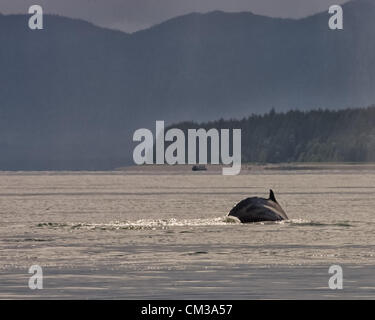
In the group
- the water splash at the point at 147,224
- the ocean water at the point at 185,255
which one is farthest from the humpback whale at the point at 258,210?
the water splash at the point at 147,224

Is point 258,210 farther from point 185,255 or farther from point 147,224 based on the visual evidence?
point 185,255

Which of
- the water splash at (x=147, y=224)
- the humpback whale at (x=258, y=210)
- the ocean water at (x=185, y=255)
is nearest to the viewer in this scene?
the ocean water at (x=185, y=255)

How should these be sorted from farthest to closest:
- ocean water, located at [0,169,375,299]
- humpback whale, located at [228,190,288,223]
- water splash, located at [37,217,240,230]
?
humpback whale, located at [228,190,288,223] < water splash, located at [37,217,240,230] < ocean water, located at [0,169,375,299]

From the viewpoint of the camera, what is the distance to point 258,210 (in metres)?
62.3

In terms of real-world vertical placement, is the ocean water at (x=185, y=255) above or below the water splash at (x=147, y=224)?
below

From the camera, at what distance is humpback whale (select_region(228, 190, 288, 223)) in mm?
62062

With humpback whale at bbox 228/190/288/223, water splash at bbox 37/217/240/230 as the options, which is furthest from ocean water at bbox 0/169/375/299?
humpback whale at bbox 228/190/288/223

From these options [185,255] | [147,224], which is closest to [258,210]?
[147,224]

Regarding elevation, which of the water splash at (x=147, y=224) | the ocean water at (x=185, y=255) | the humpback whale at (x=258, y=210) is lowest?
the ocean water at (x=185, y=255)

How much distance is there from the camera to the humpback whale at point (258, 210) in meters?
62.1

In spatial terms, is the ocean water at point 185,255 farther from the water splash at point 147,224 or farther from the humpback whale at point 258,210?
the humpback whale at point 258,210

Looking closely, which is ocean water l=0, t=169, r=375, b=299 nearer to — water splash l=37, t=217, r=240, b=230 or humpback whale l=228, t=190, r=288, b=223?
water splash l=37, t=217, r=240, b=230
